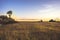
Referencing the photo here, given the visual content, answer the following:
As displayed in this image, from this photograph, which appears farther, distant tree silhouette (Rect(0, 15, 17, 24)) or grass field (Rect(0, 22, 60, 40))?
distant tree silhouette (Rect(0, 15, 17, 24))

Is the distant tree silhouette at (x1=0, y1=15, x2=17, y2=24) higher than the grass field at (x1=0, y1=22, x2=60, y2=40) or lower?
higher

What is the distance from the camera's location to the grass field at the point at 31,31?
2.58 metres

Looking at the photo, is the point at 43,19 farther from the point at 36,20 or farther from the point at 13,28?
the point at 13,28

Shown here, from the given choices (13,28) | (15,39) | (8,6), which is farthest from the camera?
(8,6)

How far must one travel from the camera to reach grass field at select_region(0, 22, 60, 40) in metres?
2.58

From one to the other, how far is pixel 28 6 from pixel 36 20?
38 centimetres

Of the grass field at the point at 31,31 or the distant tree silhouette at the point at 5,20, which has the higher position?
the distant tree silhouette at the point at 5,20

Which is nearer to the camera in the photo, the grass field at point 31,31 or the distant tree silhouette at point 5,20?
the grass field at point 31,31

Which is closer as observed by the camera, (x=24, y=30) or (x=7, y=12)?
(x=24, y=30)

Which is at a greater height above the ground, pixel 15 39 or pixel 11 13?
pixel 11 13

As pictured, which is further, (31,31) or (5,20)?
(5,20)

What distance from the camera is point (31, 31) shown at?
270cm

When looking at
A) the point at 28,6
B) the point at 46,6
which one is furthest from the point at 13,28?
the point at 46,6

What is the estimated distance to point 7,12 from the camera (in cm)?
293
